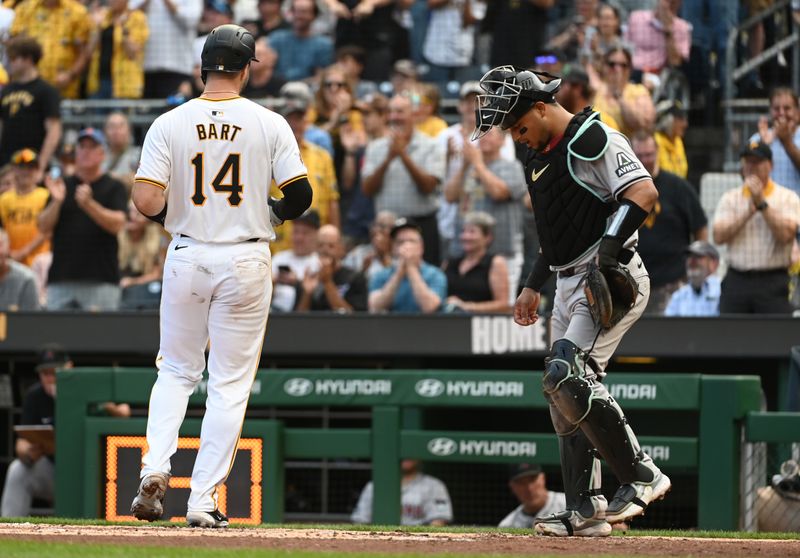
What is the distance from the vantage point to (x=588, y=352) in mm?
5801

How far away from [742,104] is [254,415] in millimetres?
5231

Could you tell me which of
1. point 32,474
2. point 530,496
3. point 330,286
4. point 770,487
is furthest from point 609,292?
point 32,474

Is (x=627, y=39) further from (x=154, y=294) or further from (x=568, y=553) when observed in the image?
(x=568, y=553)

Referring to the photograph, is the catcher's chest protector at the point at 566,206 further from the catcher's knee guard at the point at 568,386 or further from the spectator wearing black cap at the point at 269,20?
the spectator wearing black cap at the point at 269,20

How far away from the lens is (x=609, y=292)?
5602 mm

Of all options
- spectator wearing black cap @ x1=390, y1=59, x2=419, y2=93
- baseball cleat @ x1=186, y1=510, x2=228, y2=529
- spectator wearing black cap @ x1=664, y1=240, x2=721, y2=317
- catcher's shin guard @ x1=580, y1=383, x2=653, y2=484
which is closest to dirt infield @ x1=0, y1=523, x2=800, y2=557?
baseball cleat @ x1=186, y1=510, x2=228, y2=529

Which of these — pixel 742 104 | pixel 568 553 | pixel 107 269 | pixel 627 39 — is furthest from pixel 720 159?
pixel 568 553

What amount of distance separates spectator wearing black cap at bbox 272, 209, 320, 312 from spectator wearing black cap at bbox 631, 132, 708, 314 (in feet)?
8.72

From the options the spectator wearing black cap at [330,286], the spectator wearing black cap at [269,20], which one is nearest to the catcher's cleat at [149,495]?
the spectator wearing black cap at [330,286]

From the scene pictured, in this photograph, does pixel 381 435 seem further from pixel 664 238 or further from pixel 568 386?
pixel 568 386

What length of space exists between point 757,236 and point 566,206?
488 cm

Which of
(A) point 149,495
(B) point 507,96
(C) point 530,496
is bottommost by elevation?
(C) point 530,496

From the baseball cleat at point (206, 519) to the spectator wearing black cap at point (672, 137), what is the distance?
248 inches

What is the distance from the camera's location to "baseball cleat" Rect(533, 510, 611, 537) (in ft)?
19.3
